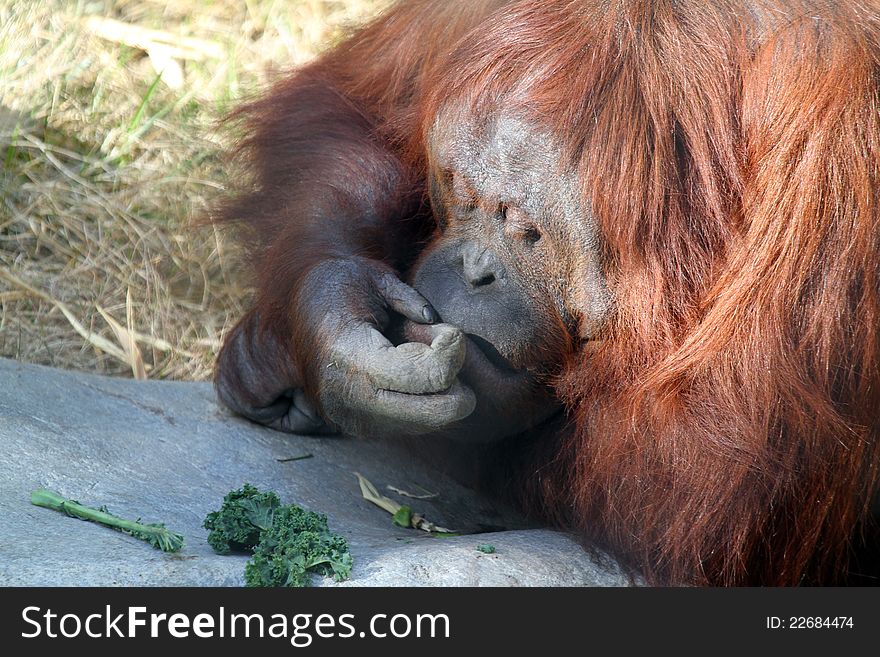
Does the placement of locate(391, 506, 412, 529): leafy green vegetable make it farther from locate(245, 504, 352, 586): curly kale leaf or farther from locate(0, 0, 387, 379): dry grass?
locate(0, 0, 387, 379): dry grass

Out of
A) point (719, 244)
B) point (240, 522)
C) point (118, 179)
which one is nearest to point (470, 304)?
point (719, 244)

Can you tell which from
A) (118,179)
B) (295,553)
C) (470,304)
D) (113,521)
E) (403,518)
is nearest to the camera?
(295,553)

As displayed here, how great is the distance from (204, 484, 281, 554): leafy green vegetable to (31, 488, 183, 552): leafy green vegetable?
0.06 meters

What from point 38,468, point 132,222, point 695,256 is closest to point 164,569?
point 38,468

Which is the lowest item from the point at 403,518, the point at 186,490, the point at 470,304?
the point at 403,518

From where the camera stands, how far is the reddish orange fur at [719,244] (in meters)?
1.70

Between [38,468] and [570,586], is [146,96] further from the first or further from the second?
[570,586]

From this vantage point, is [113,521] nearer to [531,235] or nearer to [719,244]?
[531,235]

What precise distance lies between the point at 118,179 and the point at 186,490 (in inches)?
76.6

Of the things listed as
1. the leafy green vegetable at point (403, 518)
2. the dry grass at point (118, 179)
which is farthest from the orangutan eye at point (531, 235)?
the dry grass at point (118, 179)

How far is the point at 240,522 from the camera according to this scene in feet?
5.73

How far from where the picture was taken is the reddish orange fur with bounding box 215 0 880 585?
1696 millimetres

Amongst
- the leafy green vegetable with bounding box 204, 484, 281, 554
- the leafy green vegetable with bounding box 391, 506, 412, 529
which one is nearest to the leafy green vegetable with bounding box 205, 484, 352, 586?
the leafy green vegetable with bounding box 204, 484, 281, 554
